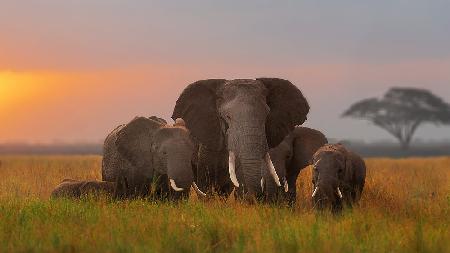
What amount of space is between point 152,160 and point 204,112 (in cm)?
111

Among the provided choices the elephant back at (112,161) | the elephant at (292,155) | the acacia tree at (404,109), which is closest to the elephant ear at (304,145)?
the elephant at (292,155)

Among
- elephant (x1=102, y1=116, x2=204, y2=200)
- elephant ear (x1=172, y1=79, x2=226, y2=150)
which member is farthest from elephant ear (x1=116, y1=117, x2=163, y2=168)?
elephant ear (x1=172, y1=79, x2=226, y2=150)

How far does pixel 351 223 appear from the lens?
364 inches

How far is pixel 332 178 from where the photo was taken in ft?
34.9

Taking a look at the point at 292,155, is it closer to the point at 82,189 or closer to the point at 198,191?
the point at 198,191

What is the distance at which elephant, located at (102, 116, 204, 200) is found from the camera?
37.0ft

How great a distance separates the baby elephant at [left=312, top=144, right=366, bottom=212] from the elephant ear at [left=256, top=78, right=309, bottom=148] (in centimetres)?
89

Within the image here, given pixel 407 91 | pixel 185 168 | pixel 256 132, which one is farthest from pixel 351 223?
pixel 407 91

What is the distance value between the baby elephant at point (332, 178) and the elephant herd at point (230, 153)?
0.04ft

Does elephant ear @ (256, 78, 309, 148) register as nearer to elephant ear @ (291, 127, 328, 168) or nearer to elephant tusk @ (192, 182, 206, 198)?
elephant ear @ (291, 127, 328, 168)

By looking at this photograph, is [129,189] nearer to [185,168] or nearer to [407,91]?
[185,168]

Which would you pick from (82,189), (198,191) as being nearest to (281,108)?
(198,191)

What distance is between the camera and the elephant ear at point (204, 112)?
11.7 m

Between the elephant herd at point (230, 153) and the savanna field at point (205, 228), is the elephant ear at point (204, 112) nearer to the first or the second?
the elephant herd at point (230, 153)
